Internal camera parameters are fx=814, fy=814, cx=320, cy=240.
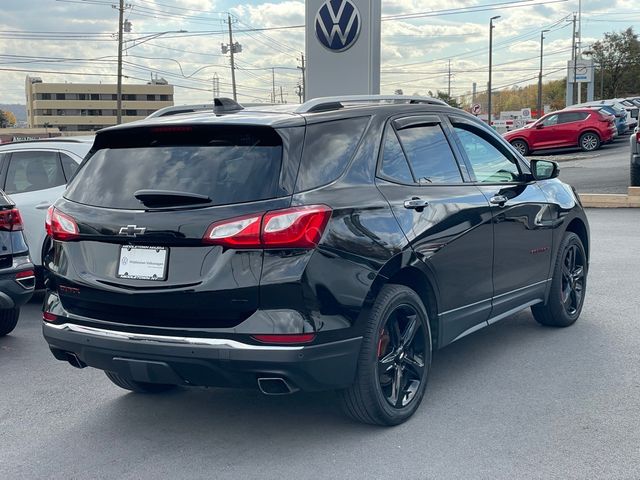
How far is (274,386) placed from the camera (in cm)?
403

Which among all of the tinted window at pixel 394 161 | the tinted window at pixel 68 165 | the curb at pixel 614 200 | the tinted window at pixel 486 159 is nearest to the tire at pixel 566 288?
the tinted window at pixel 486 159

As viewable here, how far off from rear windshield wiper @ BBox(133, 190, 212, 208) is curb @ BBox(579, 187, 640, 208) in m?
13.4

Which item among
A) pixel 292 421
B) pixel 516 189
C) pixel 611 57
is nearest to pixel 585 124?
pixel 516 189

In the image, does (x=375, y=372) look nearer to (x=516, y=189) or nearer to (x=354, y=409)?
(x=354, y=409)

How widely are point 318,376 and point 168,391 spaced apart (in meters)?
1.72

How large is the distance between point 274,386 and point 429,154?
1.92 m

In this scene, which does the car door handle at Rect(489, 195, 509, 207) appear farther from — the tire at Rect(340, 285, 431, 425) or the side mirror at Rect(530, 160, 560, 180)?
the tire at Rect(340, 285, 431, 425)

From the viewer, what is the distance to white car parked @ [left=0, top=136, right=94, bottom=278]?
28.3 feet

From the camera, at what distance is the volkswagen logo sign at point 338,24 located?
553 inches

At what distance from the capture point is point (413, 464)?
13.3 ft

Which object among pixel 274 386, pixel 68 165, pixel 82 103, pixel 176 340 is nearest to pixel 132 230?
pixel 176 340

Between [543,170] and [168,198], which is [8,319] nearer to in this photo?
[168,198]

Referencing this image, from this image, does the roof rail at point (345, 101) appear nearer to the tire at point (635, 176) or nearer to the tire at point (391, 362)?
the tire at point (391, 362)

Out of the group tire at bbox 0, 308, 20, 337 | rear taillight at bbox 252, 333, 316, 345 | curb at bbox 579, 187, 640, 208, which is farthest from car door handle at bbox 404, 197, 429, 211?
curb at bbox 579, 187, 640, 208
